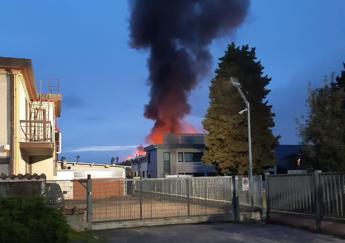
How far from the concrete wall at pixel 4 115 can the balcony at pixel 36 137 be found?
766 mm

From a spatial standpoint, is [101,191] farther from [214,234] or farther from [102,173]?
[102,173]

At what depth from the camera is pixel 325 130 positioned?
64.4 feet

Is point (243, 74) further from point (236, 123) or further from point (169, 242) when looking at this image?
point (169, 242)

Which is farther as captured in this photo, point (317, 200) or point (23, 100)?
point (23, 100)

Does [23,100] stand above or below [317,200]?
above

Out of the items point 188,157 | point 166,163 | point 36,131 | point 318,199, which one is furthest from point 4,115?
point 188,157

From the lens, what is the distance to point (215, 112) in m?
47.1

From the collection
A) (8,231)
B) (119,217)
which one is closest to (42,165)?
(119,217)

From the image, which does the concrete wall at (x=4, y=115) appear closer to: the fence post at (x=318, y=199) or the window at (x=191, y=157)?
the fence post at (x=318, y=199)

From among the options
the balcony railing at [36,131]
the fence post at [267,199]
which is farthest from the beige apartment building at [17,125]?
the fence post at [267,199]

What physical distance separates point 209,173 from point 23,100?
5086 cm

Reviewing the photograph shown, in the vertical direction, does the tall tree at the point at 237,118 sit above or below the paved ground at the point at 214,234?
above

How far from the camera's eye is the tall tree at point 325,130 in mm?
19328

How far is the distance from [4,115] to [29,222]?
13.4 metres
